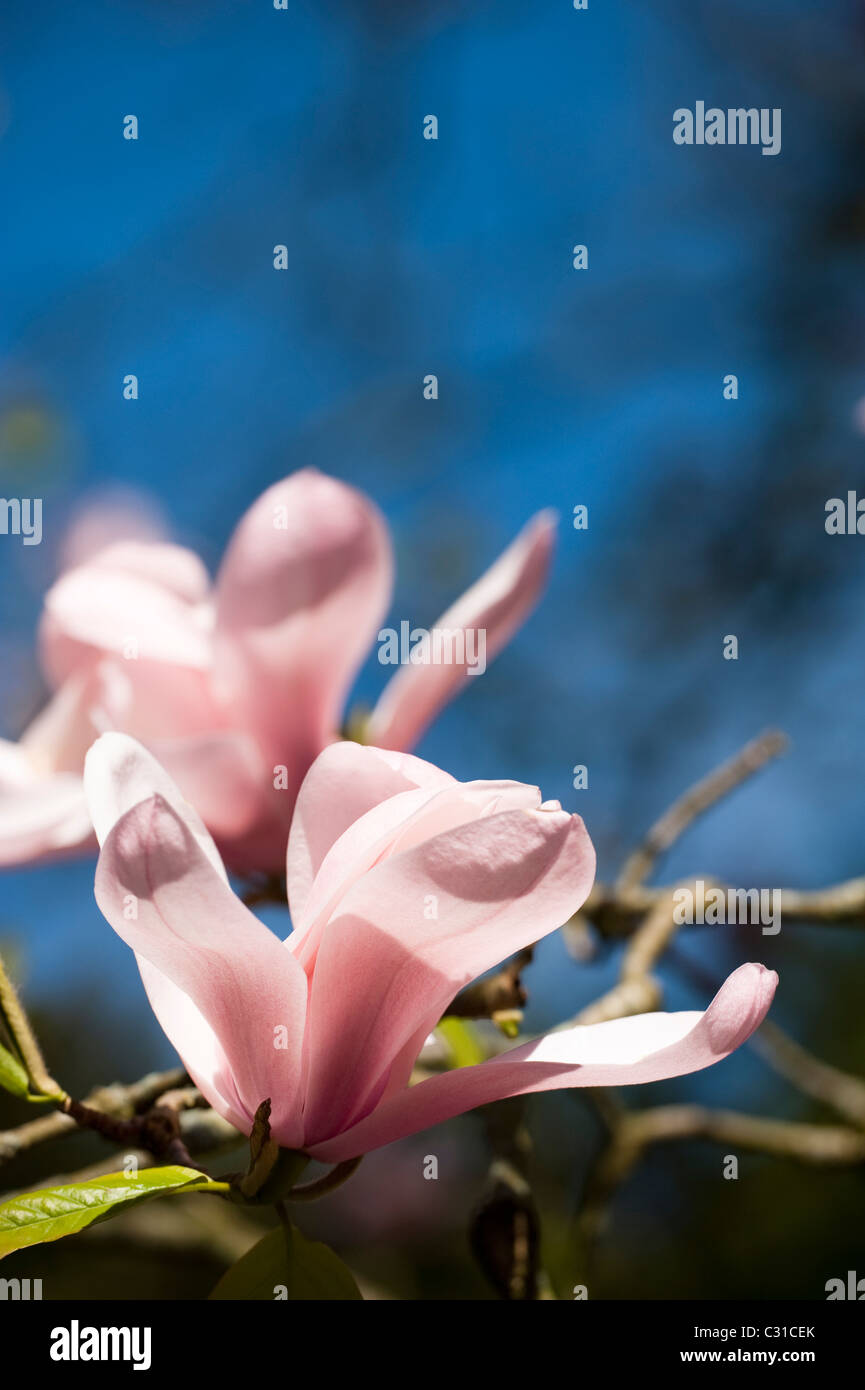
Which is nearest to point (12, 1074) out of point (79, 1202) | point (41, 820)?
point (79, 1202)

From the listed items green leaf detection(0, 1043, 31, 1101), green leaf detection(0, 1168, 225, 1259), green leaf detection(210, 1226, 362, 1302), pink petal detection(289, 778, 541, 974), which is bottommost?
green leaf detection(210, 1226, 362, 1302)

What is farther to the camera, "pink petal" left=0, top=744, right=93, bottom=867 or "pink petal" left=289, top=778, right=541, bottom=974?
"pink petal" left=0, top=744, right=93, bottom=867

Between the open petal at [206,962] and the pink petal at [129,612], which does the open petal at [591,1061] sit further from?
the pink petal at [129,612]

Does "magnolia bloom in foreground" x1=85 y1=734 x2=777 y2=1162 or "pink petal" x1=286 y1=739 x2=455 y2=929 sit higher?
"pink petal" x1=286 y1=739 x2=455 y2=929

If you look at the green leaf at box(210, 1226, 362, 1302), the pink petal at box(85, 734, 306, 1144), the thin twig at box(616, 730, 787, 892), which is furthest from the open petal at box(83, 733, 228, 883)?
the thin twig at box(616, 730, 787, 892)

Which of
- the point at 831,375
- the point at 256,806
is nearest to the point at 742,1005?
the point at 256,806

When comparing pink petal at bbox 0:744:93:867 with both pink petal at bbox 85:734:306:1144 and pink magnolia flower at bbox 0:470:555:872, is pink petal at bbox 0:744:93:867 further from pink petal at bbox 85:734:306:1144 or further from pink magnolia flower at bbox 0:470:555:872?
pink petal at bbox 85:734:306:1144

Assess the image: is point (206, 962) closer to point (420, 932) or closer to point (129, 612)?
point (420, 932)
